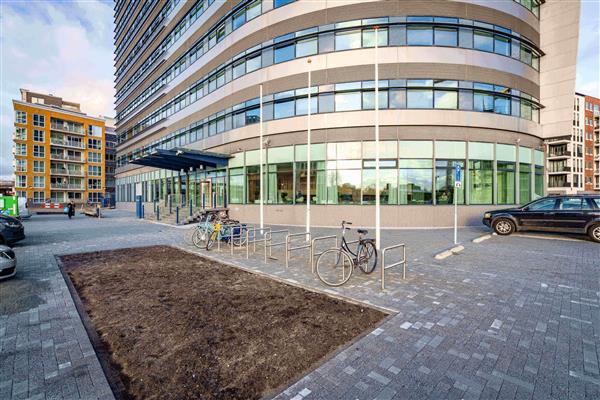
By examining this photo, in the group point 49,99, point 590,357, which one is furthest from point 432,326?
point 49,99

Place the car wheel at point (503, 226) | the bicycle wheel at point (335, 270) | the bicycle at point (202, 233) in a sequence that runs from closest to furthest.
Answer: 1. the bicycle wheel at point (335, 270)
2. the bicycle at point (202, 233)
3. the car wheel at point (503, 226)

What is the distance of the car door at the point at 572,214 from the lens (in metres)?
11.2

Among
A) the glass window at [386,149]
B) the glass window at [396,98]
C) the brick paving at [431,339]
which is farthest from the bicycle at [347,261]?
the glass window at [396,98]

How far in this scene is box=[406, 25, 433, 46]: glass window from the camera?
16344mm

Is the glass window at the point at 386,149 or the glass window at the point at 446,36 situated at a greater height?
the glass window at the point at 446,36

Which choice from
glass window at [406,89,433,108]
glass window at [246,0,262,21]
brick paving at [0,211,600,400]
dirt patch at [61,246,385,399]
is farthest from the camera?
glass window at [246,0,262,21]

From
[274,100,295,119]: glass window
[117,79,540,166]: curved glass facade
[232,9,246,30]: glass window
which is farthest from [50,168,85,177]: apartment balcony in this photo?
[274,100,295,119]: glass window

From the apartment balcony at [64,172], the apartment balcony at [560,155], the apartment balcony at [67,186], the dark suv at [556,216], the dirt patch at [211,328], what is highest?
the apartment balcony at [560,155]

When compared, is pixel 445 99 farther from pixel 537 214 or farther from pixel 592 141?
pixel 592 141

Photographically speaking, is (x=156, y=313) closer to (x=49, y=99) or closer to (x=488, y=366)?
(x=488, y=366)

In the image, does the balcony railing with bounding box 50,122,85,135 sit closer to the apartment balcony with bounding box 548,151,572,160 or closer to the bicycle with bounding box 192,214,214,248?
the bicycle with bounding box 192,214,214,248

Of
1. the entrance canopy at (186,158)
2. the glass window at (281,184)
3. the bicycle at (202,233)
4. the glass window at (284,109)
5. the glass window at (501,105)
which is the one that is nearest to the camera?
the bicycle at (202,233)

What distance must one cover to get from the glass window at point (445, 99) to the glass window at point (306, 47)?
8.15 meters

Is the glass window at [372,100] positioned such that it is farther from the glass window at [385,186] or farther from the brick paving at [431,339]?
the brick paving at [431,339]
